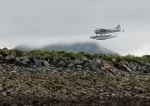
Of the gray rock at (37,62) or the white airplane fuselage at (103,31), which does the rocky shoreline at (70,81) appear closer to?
the gray rock at (37,62)

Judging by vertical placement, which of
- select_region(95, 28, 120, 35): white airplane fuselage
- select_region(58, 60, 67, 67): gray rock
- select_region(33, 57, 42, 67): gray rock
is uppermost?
select_region(95, 28, 120, 35): white airplane fuselage

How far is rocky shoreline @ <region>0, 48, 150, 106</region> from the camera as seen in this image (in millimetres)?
26969

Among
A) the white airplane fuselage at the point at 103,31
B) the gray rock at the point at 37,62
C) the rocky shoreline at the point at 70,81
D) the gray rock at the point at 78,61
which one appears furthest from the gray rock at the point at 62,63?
the white airplane fuselage at the point at 103,31

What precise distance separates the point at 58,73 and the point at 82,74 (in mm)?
1563

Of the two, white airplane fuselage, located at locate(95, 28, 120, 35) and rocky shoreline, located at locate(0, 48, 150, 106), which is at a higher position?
white airplane fuselage, located at locate(95, 28, 120, 35)

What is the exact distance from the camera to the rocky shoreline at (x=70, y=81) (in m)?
27.0

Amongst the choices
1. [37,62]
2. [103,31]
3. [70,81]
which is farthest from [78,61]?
[103,31]

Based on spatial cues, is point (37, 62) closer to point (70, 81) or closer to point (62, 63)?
point (62, 63)

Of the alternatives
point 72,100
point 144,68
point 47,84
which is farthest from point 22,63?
point 144,68

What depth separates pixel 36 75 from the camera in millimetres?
30266

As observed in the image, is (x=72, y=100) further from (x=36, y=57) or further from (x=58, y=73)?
(x=36, y=57)

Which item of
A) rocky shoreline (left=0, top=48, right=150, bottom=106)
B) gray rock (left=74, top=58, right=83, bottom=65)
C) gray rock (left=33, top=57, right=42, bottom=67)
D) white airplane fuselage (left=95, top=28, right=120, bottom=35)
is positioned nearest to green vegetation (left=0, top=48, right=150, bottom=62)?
rocky shoreline (left=0, top=48, right=150, bottom=106)

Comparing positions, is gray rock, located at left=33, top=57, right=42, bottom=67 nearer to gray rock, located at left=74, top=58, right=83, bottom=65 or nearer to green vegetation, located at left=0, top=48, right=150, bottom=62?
green vegetation, located at left=0, top=48, right=150, bottom=62

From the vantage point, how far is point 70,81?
29.9m
